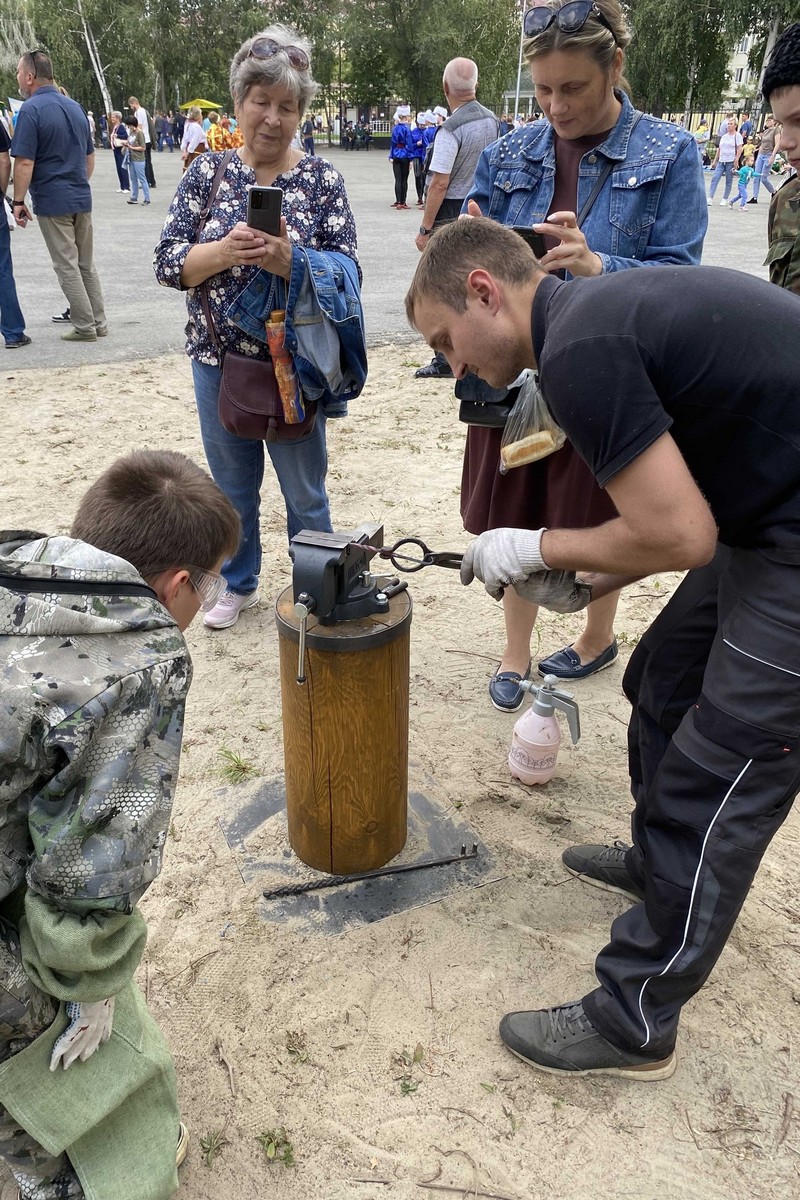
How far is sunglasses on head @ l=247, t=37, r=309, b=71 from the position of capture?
264 cm

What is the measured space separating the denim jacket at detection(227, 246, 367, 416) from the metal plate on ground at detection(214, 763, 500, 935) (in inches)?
53.3

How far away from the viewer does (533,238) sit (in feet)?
7.52

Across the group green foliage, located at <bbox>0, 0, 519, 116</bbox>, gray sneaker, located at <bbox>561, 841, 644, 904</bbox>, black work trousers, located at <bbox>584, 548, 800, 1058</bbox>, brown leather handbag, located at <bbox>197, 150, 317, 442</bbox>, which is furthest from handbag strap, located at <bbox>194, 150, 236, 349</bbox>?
green foliage, located at <bbox>0, 0, 519, 116</bbox>

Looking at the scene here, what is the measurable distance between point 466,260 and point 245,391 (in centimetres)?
132

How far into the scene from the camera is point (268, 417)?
114 inches

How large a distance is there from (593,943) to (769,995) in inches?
16.6

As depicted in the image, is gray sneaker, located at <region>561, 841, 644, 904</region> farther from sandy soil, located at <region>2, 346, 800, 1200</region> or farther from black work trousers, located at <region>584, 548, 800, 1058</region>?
black work trousers, located at <region>584, 548, 800, 1058</region>

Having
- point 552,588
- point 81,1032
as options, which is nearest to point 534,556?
point 552,588

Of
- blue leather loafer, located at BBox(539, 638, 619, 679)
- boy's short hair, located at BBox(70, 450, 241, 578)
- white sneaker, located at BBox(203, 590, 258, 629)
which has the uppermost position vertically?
boy's short hair, located at BBox(70, 450, 241, 578)

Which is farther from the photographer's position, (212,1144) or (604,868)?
(604,868)

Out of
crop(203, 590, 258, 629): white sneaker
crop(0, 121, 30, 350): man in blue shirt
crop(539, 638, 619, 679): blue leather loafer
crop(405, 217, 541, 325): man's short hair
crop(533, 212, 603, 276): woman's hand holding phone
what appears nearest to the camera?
crop(405, 217, 541, 325): man's short hair

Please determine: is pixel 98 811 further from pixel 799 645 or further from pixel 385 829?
pixel 385 829

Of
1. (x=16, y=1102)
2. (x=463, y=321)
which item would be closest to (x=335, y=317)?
(x=463, y=321)

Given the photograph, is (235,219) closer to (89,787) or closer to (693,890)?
(89,787)
